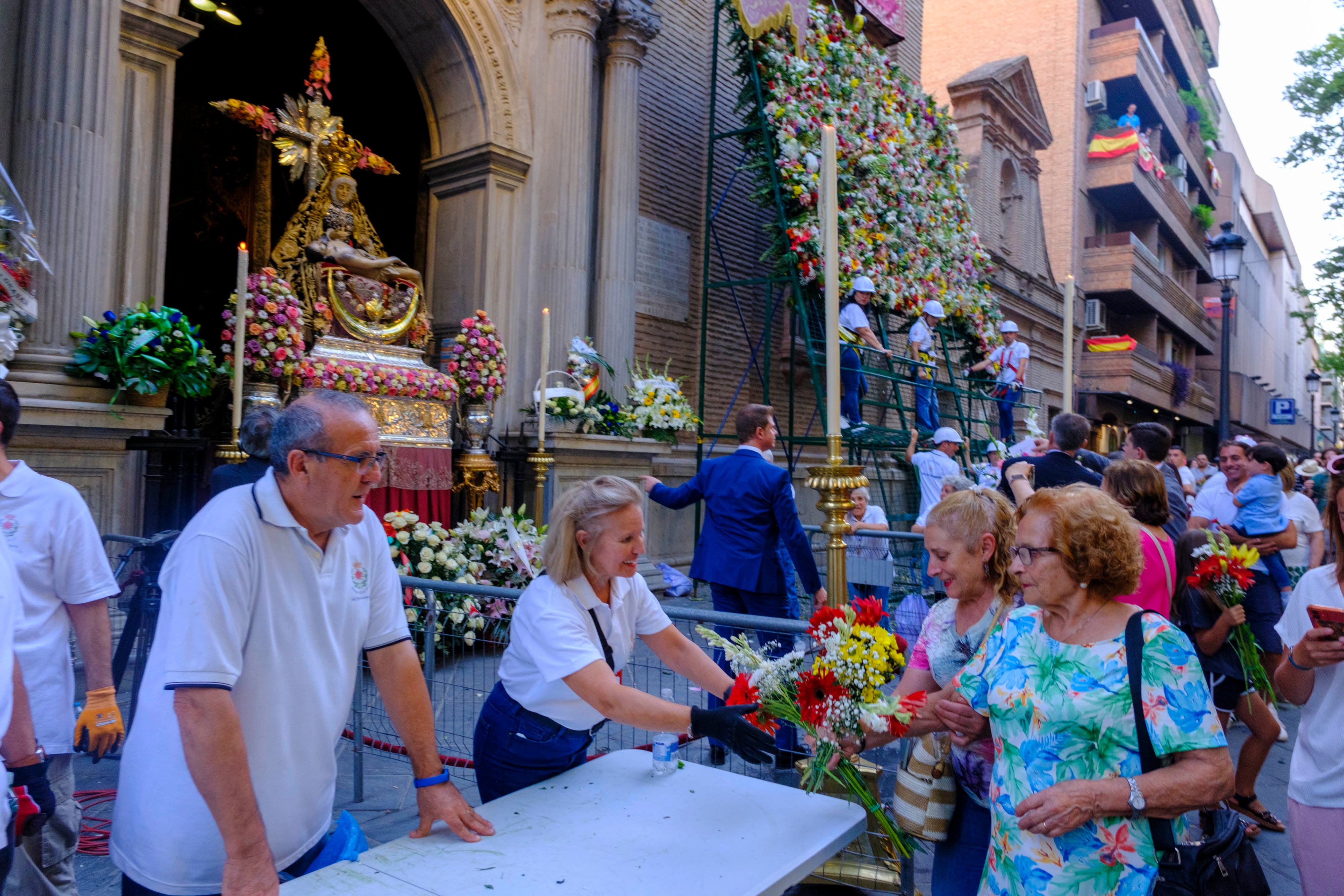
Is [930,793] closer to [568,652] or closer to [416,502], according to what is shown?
[568,652]

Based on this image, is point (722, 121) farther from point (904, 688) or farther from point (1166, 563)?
point (904, 688)

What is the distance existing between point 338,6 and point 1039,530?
11.3 m

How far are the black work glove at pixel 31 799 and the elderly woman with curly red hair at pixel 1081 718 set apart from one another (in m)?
2.26

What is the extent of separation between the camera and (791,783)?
3598 millimetres

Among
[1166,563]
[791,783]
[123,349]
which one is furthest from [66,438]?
[1166,563]

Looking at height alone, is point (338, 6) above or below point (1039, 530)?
above

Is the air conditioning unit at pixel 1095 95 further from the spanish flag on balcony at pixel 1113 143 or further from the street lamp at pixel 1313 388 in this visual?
the street lamp at pixel 1313 388

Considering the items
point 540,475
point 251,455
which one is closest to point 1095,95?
point 540,475

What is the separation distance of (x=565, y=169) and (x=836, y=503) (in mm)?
7356

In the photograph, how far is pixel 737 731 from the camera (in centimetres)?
235

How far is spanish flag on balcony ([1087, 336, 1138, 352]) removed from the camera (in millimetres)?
26938

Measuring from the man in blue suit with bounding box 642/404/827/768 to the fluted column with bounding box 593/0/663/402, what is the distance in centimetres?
457

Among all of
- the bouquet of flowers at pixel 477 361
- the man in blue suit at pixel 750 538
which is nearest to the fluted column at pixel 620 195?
the bouquet of flowers at pixel 477 361

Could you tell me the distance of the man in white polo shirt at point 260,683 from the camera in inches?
76.9
